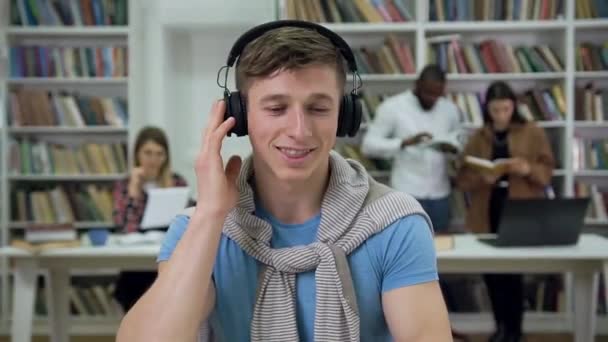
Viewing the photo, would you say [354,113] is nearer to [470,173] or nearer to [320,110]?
[320,110]

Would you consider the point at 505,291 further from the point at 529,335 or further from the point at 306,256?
the point at 306,256

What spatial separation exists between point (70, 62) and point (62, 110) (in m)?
0.30

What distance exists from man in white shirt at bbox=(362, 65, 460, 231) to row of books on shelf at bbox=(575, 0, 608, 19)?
3.45 ft

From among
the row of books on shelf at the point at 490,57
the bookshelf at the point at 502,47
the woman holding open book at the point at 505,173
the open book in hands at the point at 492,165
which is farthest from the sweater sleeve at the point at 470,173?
the row of books on shelf at the point at 490,57

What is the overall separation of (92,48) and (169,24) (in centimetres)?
50

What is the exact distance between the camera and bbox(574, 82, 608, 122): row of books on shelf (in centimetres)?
418

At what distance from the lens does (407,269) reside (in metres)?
1.13

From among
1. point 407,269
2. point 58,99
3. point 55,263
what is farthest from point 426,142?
point 407,269

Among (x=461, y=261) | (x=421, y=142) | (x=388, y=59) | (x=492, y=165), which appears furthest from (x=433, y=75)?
(x=461, y=261)

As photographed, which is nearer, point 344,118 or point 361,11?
point 344,118

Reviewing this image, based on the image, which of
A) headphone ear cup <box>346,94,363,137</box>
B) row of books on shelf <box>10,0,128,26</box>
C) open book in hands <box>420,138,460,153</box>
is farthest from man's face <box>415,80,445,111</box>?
headphone ear cup <box>346,94,363,137</box>

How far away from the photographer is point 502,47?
4.21 meters

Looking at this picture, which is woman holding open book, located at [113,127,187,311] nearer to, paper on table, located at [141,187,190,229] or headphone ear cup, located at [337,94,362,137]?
paper on table, located at [141,187,190,229]

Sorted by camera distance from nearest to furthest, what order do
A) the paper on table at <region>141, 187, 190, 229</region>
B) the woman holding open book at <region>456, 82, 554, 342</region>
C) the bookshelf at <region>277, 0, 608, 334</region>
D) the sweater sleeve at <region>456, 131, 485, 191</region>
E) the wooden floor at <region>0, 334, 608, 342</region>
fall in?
1. the paper on table at <region>141, 187, 190, 229</region>
2. the woman holding open book at <region>456, 82, 554, 342</region>
3. the sweater sleeve at <region>456, 131, 485, 191</region>
4. the wooden floor at <region>0, 334, 608, 342</region>
5. the bookshelf at <region>277, 0, 608, 334</region>
